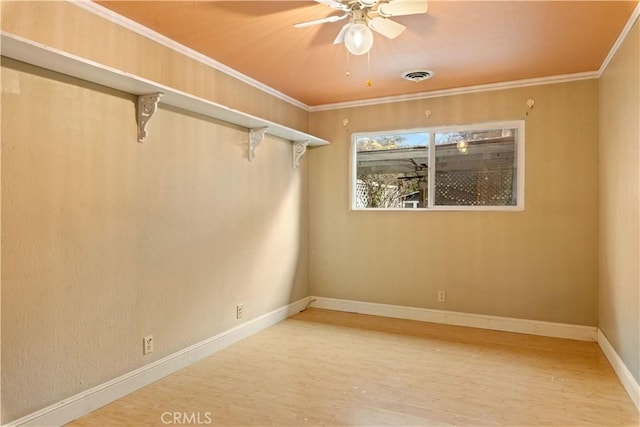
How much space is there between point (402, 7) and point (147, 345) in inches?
106

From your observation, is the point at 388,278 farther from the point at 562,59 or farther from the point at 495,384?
the point at 562,59

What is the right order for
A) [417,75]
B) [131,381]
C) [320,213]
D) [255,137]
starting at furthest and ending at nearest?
[320,213] < [255,137] < [417,75] < [131,381]

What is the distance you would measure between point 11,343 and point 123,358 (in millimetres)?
705

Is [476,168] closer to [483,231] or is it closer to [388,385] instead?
[483,231]

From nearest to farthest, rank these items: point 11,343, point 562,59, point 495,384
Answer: point 11,343, point 495,384, point 562,59

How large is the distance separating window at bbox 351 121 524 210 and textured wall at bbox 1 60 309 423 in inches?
62.6

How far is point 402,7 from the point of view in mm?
2096

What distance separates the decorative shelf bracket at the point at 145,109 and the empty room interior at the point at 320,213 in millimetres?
26

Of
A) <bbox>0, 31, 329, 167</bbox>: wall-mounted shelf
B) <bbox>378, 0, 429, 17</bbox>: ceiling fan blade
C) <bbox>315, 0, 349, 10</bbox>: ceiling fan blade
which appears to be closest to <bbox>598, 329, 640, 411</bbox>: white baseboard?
<bbox>378, 0, 429, 17</bbox>: ceiling fan blade

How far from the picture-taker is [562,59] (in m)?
3.24

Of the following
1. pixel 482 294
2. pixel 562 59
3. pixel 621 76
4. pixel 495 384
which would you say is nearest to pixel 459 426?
pixel 495 384

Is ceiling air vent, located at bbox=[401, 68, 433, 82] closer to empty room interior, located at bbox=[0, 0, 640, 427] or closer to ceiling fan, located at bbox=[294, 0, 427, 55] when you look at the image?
empty room interior, located at bbox=[0, 0, 640, 427]

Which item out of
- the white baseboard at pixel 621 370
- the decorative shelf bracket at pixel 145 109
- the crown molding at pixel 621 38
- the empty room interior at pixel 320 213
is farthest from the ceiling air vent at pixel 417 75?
the white baseboard at pixel 621 370

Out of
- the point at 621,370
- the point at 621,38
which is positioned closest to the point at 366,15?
the point at 621,38
